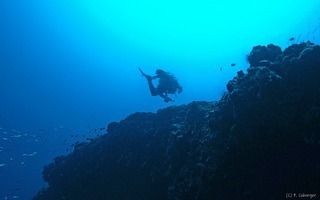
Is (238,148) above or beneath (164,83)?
beneath

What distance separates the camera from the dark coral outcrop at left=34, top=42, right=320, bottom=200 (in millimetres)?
7301

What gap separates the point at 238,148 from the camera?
26.5 feet

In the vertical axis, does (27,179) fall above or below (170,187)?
above

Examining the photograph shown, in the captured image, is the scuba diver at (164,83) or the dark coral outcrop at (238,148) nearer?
the dark coral outcrop at (238,148)

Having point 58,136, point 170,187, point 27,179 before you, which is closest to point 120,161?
point 170,187

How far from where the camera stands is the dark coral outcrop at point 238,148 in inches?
287

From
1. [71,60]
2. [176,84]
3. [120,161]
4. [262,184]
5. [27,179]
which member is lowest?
[262,184]

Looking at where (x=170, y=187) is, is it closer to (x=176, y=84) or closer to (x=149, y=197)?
(x=149, y=197)

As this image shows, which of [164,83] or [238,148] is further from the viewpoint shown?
[164,83]

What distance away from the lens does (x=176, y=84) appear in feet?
48.1

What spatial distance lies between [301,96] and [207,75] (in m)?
159

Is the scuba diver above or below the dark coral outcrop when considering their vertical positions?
above

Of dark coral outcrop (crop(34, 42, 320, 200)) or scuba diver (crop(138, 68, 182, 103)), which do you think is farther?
scuba diver (crop(138, 68, 182, 103))

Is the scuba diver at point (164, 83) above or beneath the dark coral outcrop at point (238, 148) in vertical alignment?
above
